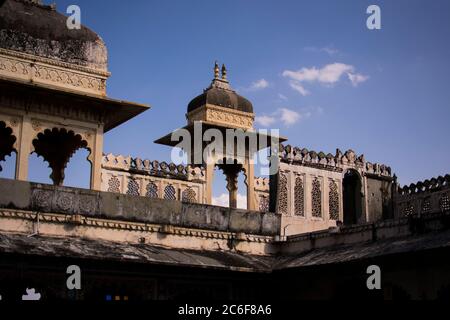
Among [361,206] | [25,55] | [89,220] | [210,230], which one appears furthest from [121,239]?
[361,206]

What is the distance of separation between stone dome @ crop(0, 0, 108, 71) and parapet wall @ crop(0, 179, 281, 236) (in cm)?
373

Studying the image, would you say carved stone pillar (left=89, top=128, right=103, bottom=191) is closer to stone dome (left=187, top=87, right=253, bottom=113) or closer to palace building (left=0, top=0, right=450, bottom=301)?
palace building (left=0, top=0, right=450, bottom=301)

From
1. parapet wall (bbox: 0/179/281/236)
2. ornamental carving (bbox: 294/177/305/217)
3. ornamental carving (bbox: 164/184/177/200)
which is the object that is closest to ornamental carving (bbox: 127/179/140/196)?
ornamental carving (bbox: 164/184/177/200)

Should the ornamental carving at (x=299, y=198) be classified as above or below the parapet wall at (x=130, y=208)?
above

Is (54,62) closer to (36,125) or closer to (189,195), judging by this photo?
(36,125)

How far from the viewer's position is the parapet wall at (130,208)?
48.2 ft

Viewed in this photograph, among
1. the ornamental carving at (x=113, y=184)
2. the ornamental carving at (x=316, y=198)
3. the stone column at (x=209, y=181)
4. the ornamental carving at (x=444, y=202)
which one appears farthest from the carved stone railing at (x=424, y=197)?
the ornamental carving at (x=113, y=184)

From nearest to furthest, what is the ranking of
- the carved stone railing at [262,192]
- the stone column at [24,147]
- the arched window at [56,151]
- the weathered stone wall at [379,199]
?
1. the stone column at [24,147]
2. the arched window at [56,151]
3. the weathered stone wall at [379,199]
4. the carved stone railing at [262,192]

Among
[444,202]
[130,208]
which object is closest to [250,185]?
[444,202]

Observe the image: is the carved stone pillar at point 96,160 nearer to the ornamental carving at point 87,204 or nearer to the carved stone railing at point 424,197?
the ornamental carving at point 87,204

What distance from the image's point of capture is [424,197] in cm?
2498

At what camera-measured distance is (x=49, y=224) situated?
48.5ft

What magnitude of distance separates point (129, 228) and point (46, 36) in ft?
16.1

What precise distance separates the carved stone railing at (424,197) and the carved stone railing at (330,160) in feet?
3.34
